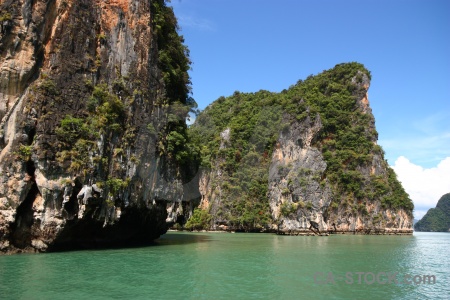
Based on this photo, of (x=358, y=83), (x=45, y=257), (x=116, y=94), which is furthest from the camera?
(x=358, y=83)

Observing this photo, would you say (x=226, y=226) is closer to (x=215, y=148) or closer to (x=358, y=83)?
(x=215, y=148)

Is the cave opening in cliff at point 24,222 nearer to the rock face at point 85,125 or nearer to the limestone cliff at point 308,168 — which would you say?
the rock face at point 85,125

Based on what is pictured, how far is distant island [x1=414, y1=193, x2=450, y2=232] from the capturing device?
107 m

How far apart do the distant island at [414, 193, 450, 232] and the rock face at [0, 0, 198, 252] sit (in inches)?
4314

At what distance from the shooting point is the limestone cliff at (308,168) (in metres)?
49.6

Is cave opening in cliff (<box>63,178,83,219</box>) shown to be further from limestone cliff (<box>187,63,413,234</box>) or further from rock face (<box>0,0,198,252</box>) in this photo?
limestone cliff (<box>187,63,413,234</box>)

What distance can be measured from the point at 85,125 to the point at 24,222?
5.08 metres

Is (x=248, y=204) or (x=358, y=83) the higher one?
(x=358, y=83)

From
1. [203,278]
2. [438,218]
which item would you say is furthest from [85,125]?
[438,218]

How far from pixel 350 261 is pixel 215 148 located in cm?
4739

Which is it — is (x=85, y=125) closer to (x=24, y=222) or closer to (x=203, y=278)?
(x=24, y=222)

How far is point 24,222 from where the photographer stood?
15336 mm

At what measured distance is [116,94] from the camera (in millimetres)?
19062

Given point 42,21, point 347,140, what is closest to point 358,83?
point 347,140
